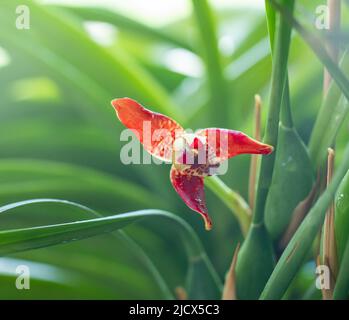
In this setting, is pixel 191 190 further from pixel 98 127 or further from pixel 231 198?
pixel 98 127


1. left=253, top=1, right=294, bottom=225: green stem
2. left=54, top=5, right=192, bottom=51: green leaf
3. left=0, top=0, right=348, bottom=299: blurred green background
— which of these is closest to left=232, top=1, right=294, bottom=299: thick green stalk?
left=253, top=1, right=294, bottom=225: green stem

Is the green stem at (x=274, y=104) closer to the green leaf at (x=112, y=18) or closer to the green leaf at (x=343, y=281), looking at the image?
the green leaf at (x=343, y=281)

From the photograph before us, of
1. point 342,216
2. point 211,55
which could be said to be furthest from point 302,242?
point 211,55

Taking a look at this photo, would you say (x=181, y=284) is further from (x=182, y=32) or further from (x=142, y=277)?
(x=182, y=32)

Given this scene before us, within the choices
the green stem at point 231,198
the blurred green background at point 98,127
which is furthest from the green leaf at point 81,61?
the green stem at point 231,198

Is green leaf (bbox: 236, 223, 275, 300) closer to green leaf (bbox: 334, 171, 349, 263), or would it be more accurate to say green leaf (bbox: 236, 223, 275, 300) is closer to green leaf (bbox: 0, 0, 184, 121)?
green leaf (bbox: 334, 171, 349, 263)

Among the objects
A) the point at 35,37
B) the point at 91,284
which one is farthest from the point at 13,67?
the point at 91,284
